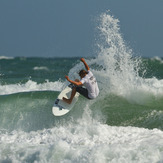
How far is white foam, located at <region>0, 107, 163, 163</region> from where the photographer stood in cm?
736

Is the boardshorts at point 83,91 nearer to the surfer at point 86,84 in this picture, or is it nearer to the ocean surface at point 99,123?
the surfer at point 86,84

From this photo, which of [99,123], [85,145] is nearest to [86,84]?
[99,123]

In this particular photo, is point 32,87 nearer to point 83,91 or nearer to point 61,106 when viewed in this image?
point 61,106

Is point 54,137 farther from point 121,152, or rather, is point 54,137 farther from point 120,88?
point 120,88

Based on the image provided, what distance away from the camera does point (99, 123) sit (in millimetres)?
9836

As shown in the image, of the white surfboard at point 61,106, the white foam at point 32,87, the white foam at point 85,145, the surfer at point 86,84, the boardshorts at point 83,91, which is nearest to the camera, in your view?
the white foam at point 85,145

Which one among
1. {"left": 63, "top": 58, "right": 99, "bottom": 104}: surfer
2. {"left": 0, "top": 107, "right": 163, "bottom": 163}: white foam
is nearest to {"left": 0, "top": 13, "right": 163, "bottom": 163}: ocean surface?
{"left": 0, "top": 107, "right": 163, "bottom": 163}: white foam

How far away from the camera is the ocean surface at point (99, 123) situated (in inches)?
298

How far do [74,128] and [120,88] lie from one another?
3279 mm

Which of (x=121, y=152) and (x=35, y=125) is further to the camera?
(x=35, y=125)

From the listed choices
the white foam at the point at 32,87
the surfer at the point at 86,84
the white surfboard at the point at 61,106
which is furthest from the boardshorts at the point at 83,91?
the white foam at the point at 32,87

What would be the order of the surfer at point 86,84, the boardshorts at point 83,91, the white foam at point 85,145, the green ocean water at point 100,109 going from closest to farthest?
1. the white foam at point 85,145
2. the surfer at point 86,84
3. the boardshorts at point 83,91
4. the green ocean water at point 100,109

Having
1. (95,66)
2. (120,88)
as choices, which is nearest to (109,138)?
(120,88)

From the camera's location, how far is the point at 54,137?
8.98 m
